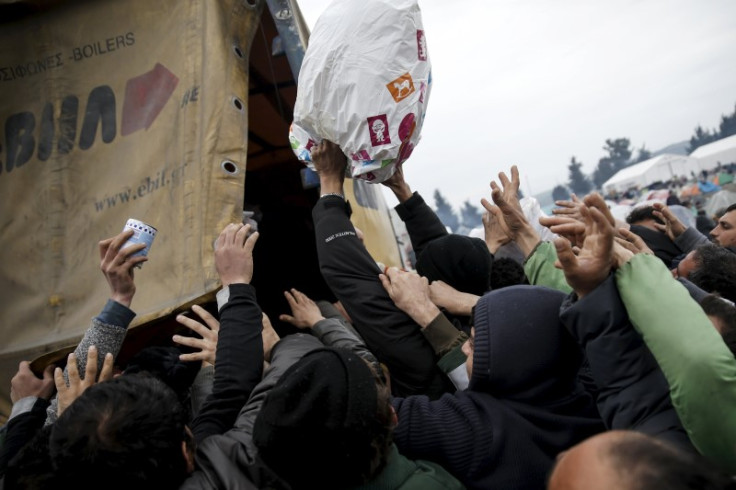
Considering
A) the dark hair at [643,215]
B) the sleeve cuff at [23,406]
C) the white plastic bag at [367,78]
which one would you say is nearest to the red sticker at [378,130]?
the white plastic bag at [367,78]

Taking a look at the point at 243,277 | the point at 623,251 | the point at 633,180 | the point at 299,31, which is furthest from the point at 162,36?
the point at 633,180

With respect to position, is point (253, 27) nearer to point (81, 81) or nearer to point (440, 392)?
point (81, 81)

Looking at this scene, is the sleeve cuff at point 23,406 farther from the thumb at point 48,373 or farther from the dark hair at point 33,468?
the dark hair at point 33,468

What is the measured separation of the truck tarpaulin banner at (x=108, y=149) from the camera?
2.08 metres

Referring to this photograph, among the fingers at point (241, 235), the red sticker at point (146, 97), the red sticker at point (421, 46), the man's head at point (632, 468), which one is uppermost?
the red sticker at point (146, 97)

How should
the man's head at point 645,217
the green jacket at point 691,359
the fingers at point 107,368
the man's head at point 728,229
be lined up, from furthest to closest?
1. the man's head at point 645,217
2. the man's head at point 728,229
3. the fingers at point 107,368
4. the green jacket at point 691,359

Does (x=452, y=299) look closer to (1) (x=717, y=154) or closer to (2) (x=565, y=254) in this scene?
(2) (x=565, y=254)

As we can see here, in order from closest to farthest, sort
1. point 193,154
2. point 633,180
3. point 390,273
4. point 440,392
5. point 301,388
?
1. point 301,388
2. point 440,392
3. point 390,273
4. point 193,154
5. point 633,180

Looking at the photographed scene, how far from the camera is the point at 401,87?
1.68m

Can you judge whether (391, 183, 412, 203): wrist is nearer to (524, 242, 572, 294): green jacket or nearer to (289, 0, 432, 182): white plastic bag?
(289, 0, 432, 182): white plastic bag

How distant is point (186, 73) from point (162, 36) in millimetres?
291

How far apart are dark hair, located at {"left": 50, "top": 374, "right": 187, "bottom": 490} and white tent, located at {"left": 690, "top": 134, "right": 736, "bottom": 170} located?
1033 inches

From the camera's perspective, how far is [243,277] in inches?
63.4

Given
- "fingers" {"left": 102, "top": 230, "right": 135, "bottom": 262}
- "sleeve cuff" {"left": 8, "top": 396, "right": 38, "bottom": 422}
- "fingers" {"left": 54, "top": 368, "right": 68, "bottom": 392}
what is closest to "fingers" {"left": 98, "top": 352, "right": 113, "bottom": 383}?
"fingers" {"left": 54, "top": 368, "right": 68, "bottom": 392}
